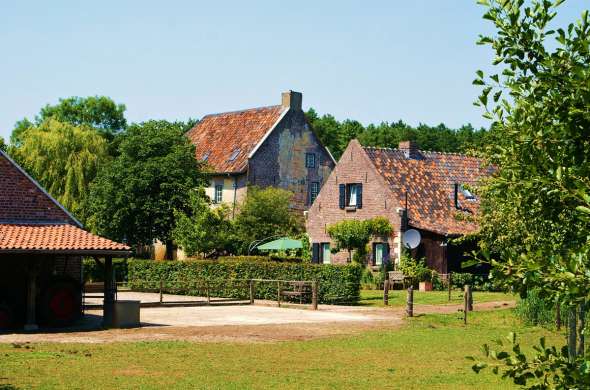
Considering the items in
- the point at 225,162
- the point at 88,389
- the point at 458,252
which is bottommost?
the point at 88,389

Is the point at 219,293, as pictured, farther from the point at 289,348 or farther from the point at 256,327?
the point at 289,348

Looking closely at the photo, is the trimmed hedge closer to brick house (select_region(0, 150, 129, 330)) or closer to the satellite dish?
the satellite dish

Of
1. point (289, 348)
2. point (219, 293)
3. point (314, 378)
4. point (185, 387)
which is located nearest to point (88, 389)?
point (185, 387)

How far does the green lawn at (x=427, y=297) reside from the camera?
123 ft

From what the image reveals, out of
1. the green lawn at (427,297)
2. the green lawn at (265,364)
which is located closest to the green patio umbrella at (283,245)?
the green lawn at (427,297)

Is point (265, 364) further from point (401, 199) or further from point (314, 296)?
point (401, 199)

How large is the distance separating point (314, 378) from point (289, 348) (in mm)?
5140

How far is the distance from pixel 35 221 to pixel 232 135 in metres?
34.6

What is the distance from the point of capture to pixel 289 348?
22469 millimetres

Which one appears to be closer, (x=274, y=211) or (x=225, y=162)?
(x=274, y=211)

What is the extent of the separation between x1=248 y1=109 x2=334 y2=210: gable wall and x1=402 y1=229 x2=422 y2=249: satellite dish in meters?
14.6

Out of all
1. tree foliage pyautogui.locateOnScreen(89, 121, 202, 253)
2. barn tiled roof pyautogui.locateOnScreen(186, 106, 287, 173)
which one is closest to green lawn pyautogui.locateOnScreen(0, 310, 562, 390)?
tree foliage pyautogui.locateOnScreen(89, 121, 202, 253)

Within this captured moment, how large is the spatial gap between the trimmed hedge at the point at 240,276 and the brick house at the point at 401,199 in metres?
8.50

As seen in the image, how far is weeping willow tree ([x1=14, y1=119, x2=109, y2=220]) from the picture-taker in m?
57.9
